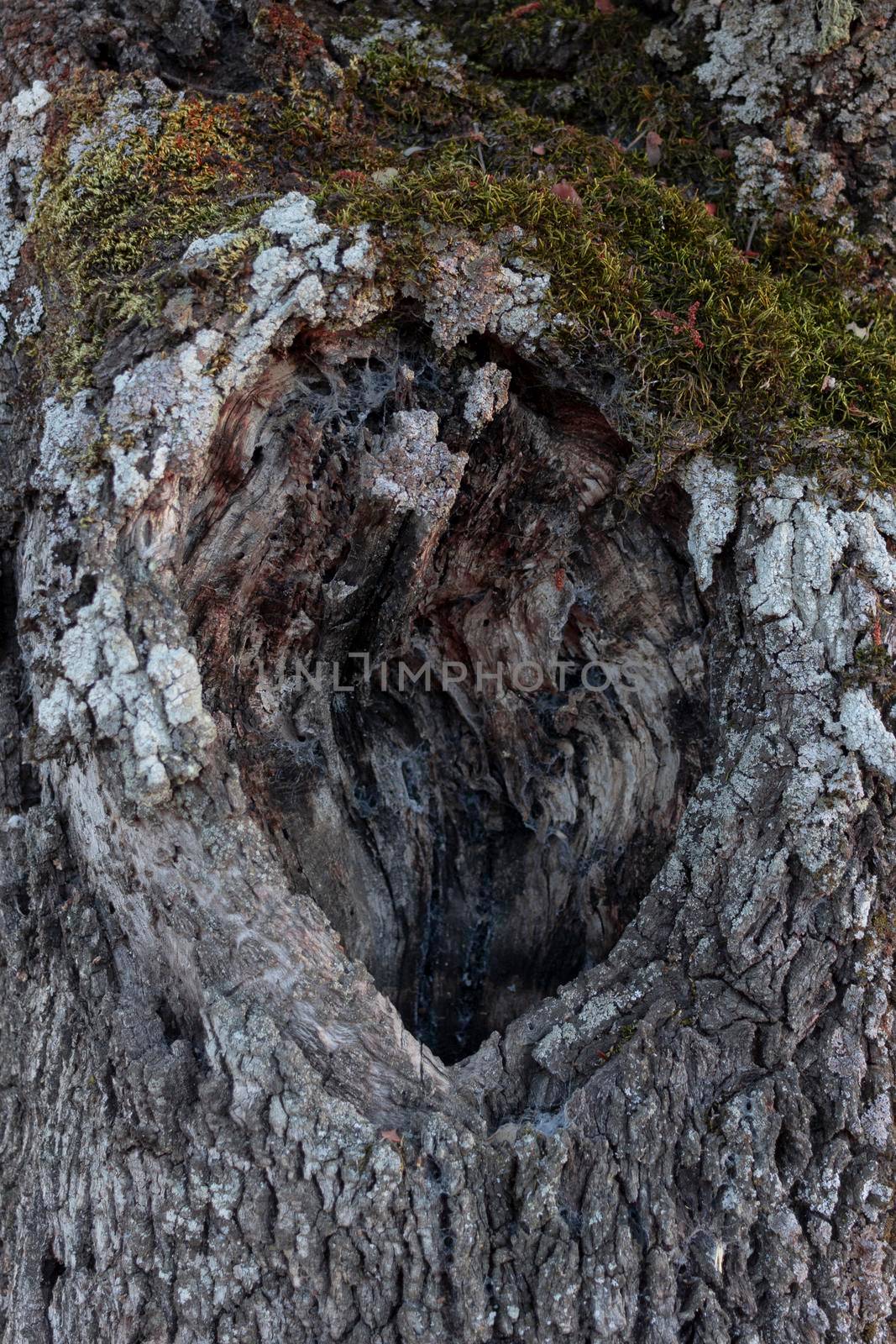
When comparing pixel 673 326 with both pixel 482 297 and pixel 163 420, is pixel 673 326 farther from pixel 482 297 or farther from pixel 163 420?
pixel 163 420

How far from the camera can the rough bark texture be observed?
252cm

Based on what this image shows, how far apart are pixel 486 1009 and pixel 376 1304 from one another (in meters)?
1.26

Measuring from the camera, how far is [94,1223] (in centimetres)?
271

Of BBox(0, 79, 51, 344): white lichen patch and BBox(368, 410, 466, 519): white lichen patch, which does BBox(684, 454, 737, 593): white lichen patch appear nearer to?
BBox(368, 410, 466, 519): white lichen patch

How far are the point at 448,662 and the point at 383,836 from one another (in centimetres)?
81

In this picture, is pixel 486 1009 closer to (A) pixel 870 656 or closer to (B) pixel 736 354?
(A) pixel 870 656

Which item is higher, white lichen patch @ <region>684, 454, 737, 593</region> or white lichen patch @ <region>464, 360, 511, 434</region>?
white lichen patch @ <region>464, 360, 511, 434</region>

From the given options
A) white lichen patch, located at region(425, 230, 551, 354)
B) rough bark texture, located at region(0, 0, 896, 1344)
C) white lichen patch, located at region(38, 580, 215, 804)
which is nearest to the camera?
rough bark texture, located at region(0, 0, 896, 1344)

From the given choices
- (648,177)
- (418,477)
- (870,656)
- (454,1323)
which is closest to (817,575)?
(870,656)

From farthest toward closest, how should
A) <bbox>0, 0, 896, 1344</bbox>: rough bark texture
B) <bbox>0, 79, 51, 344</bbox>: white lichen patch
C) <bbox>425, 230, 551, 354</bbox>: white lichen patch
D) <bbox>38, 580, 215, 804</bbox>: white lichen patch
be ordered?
<bbox>0, 79, 51, 344</bbox>: white lichen patch → <bbox>425, 230, 551, 354</bbox>: white lichen patch → <bbox>38, 580, 215, 804</bbox>: white lichen patch → <bbox>0, 0, 896, 1344</bbox>: rough bark texture

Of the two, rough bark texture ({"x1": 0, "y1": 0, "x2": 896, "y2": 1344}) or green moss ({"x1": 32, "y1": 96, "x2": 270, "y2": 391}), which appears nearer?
rough bark texture ({"x1": 0, "y1": 0, "x2": 896, "y2": 1344})

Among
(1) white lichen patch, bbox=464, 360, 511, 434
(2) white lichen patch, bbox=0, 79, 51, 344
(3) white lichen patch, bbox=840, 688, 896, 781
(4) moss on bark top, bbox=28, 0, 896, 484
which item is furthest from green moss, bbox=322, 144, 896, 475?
(2) white lichen patch, bbox=0, 79, 51, 344

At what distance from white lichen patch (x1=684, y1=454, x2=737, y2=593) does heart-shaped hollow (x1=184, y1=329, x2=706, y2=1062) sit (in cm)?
14

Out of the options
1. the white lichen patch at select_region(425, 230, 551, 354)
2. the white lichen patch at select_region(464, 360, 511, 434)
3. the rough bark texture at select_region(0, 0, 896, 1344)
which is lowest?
the rough bark texture at select_region(0, 0, 896, 1344)
